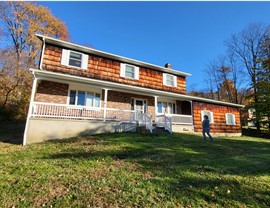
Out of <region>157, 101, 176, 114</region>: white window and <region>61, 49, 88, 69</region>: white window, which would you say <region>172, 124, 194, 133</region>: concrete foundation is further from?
<region>61, 49, 88, 69</region>: white window

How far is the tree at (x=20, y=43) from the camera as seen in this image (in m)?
17.0

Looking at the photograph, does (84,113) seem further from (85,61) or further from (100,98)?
(85,61)

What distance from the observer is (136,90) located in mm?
12188

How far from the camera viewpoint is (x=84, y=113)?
10.3 m

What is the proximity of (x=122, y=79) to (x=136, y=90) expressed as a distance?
1.87 meters

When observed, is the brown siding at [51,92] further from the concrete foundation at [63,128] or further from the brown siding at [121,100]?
the brown siding at [121,100]

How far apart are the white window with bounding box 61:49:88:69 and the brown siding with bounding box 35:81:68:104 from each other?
178 cm

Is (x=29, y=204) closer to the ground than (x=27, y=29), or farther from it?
closer to the ground

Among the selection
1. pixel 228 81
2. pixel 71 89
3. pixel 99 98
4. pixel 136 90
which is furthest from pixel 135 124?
pixel 228 81

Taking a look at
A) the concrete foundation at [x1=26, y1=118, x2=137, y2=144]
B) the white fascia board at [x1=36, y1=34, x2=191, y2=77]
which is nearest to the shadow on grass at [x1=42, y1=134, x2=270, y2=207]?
the concrete foundation at [x1=26, y1=118, x2=137, y2=144]

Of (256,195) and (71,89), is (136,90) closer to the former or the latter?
(71,89)

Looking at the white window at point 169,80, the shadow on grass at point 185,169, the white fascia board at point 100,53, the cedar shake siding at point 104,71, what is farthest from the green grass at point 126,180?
the white window at point 169,80

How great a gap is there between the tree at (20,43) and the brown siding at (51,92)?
9548 mm

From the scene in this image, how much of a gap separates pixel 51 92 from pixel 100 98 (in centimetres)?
331
